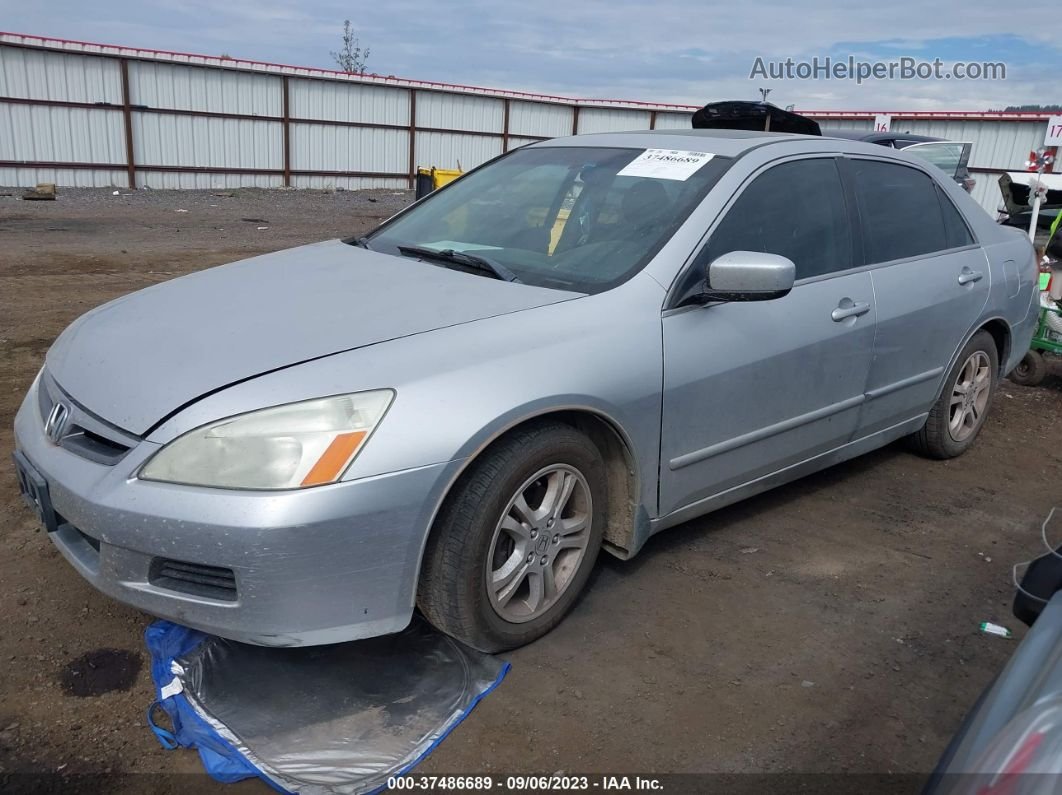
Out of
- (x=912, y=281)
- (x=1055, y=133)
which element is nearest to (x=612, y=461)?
(x=912, y=281)

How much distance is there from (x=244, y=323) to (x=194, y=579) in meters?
0.83

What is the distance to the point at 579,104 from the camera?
26.6 meters

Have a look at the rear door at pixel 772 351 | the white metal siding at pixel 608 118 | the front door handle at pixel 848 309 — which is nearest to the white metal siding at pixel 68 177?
the white metal siding at pixel 608 118

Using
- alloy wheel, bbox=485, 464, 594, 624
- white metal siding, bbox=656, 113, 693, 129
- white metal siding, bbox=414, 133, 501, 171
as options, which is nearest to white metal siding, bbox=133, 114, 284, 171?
white metal siding, bbox=414, 133, 501, 171

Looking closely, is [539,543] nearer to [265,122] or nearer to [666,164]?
[666,164]

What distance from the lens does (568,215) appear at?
133 inches

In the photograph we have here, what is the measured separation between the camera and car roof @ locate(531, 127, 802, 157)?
3.50 meters

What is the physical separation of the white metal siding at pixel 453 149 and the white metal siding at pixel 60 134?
7.89 meters

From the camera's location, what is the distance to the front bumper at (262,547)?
2.17 meters

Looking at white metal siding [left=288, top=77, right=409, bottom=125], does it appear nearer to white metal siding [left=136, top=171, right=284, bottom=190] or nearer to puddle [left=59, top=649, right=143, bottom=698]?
white metal siding [left=136, top=171, right=284, bottom=190]

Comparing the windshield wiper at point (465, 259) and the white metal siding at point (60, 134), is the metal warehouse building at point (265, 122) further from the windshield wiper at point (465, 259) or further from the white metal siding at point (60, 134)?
the windshield wiper at point (465, 259)

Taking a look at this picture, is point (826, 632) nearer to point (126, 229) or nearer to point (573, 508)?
point (573, 508)

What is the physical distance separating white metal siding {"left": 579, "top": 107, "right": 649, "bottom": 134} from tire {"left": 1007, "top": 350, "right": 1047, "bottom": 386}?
21623mm

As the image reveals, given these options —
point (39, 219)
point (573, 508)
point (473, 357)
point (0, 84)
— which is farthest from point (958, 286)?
point (0, 84)
